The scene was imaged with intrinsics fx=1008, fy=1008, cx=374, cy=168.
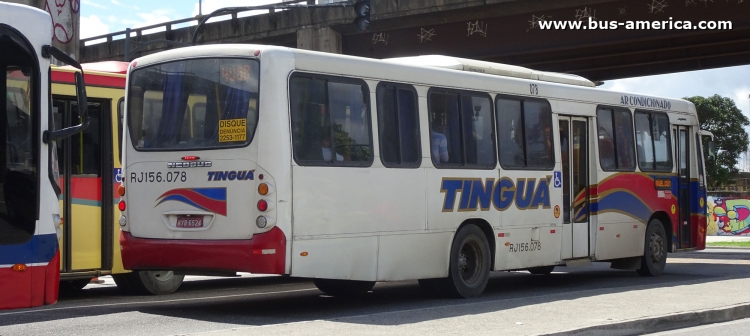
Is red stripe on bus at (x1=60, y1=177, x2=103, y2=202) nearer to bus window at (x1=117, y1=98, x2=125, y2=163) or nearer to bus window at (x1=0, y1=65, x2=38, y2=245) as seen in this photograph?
bus window at (x1=117, y1=98, x2=125, y2=163)

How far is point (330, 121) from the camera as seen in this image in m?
11.5

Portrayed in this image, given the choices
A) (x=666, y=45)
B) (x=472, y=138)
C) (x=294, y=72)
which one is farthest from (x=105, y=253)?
(x=666, y=45)

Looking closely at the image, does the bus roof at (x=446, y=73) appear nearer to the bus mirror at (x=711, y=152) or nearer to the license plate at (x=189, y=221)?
the bus mirror at (x=711, y=152)

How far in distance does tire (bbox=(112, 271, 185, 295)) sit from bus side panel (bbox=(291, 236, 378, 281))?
3.94 metres

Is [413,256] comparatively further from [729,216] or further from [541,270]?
[729,216]

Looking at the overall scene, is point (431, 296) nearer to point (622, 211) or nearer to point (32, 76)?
point (622, 211)

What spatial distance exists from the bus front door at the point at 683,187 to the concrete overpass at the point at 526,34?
684 cm

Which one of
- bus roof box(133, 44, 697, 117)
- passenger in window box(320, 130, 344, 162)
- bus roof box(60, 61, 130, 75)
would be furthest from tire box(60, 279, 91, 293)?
passenger in window box(320, 130, 344, 162)

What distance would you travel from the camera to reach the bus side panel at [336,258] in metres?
10.9

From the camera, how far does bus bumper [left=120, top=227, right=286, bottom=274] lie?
10648mm

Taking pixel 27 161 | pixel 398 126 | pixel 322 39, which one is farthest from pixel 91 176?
pixel 322 39

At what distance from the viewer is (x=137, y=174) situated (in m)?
11.8

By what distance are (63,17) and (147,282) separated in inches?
282

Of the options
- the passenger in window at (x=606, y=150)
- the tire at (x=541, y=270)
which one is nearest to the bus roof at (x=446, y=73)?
the passenger in window at (x=606, y=150)
